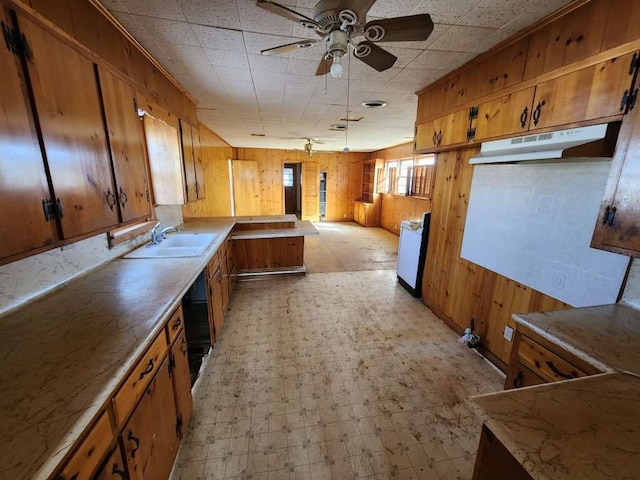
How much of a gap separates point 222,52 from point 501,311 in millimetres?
3069

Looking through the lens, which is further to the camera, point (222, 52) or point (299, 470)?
point (222, 52)

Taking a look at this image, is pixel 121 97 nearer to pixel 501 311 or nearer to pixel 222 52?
pixel 222 52

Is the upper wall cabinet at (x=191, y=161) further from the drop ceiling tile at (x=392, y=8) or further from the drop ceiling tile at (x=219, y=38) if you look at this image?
the drop ceiling tile at (x=392, y=8)

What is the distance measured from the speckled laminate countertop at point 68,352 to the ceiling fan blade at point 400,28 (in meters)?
1.72

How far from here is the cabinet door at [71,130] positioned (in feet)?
3.43

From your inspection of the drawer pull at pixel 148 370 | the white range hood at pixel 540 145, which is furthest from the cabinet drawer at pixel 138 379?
the white range hood at pixel 540 145

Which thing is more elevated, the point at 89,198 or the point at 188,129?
the point at 188,129

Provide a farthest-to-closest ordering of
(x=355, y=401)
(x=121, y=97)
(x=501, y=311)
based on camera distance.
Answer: (x=501, y=311) < (x=355, y=401) < (x=121, y=97)

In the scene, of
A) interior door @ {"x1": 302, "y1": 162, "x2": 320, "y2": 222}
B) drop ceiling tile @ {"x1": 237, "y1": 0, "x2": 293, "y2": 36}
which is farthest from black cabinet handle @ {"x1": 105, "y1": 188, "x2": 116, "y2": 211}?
interior door @ {"x1": 302, "y1": 162, "x2": 320, "y2": 222}

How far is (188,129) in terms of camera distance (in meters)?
3.03

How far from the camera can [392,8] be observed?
1544 millimetres

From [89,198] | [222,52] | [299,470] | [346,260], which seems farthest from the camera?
[346,260]

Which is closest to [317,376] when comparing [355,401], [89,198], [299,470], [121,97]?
[355,401]

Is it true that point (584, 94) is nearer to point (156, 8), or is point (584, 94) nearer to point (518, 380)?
point (518, 380)
